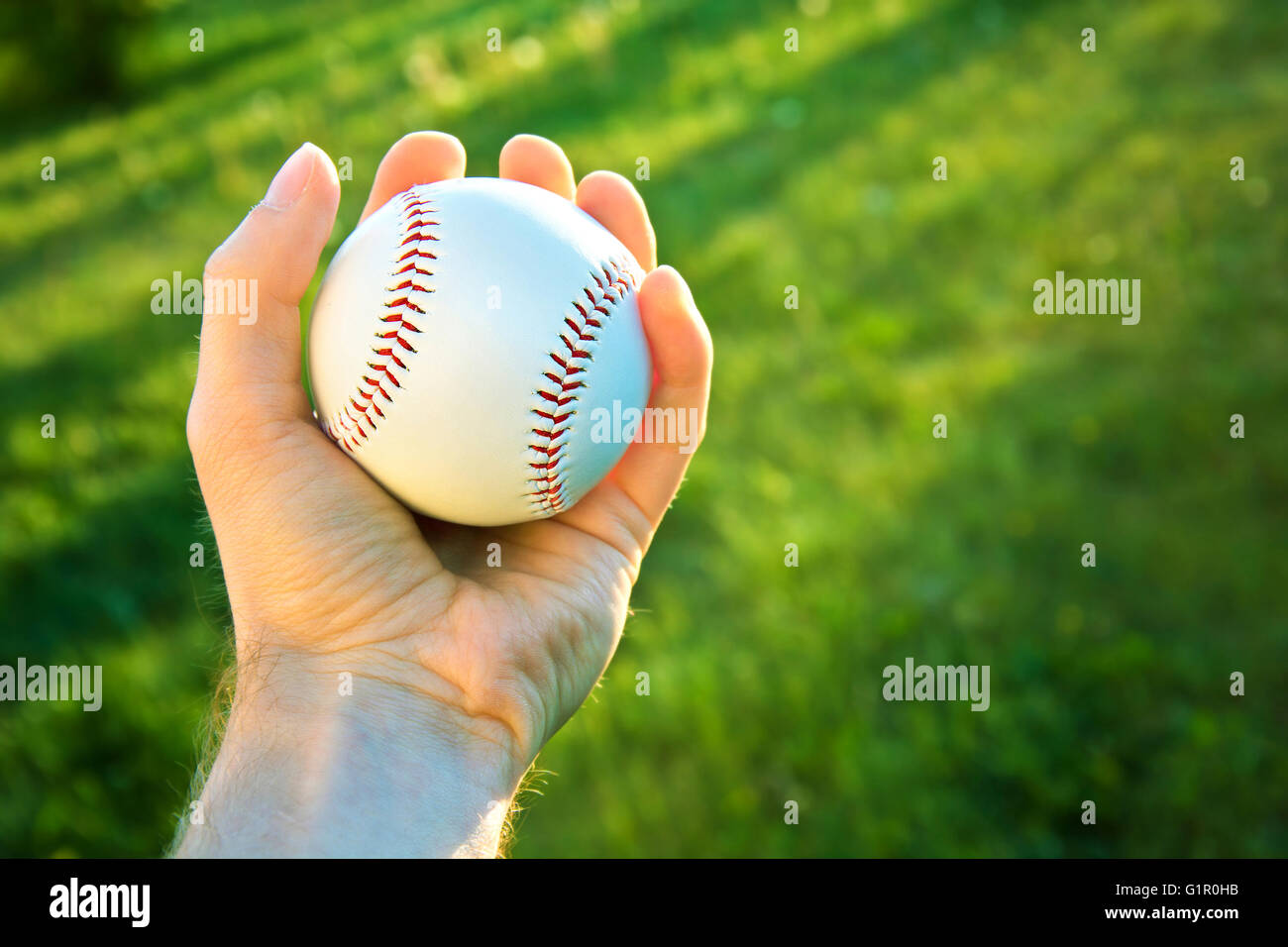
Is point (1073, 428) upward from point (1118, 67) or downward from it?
downward

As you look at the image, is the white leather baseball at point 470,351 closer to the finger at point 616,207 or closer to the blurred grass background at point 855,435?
the finger at point 616,207

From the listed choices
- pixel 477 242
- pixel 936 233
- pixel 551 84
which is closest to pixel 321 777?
pixel 477 242

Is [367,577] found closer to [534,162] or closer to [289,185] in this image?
[289,185]

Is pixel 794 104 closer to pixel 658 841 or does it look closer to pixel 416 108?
pixel 416 108

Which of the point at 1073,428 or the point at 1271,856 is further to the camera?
the point at 1073,428

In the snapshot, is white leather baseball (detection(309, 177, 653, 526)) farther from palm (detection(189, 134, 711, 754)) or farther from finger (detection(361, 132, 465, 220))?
finger (detection(361, 132, 465, 220))

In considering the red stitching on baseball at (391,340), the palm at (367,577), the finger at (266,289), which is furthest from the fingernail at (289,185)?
the red stitching on baseball at (391,340)

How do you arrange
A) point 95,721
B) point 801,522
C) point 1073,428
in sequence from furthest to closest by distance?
point 1073,428, point 801,522, point 95,721
